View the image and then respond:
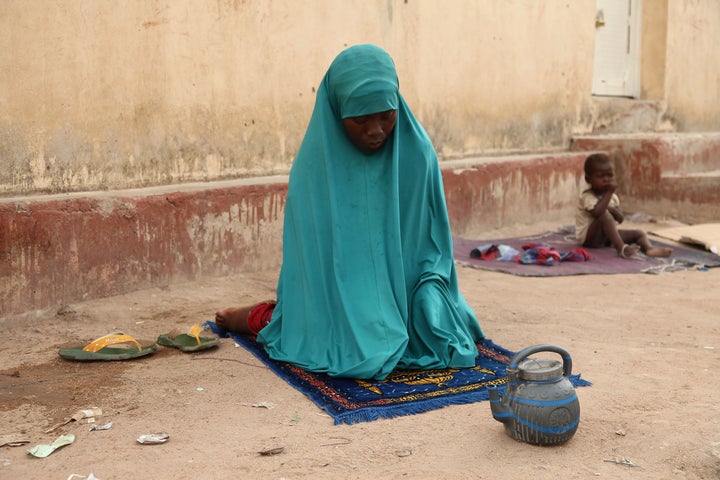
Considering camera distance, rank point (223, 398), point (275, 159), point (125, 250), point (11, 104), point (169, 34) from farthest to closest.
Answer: point (275, 159) → point (169, 34) → point (125, 250) → point (11, 104) → point (223, 398)

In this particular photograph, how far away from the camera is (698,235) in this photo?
7656 mm

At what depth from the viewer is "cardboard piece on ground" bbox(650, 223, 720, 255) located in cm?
738

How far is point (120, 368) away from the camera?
13.4 ft

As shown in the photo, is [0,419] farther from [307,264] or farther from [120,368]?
[307,264]

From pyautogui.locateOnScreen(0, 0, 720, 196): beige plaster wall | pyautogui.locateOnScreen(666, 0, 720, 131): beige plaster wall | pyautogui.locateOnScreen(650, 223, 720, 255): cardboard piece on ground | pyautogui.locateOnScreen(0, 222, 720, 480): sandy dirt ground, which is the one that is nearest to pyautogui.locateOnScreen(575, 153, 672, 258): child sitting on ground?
pyautogui.locateOnScreen(650, 223, 720, 255): cardboard piece on ground

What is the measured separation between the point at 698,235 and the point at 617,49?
3.74 metres

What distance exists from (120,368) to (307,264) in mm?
1001

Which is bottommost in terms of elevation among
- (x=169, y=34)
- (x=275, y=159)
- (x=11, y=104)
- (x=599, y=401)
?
(x=599, y=401)

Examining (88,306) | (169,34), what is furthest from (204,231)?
(169,34)

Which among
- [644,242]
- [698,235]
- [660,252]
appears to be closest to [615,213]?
[644,242]

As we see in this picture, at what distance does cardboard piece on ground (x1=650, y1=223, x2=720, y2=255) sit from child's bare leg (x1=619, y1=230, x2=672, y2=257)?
43cm

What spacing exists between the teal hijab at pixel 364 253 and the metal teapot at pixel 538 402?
35.2 inches

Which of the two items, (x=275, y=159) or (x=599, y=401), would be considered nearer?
(x=599, y=401)

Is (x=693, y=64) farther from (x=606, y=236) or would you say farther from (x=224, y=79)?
(x=224, y=79)
